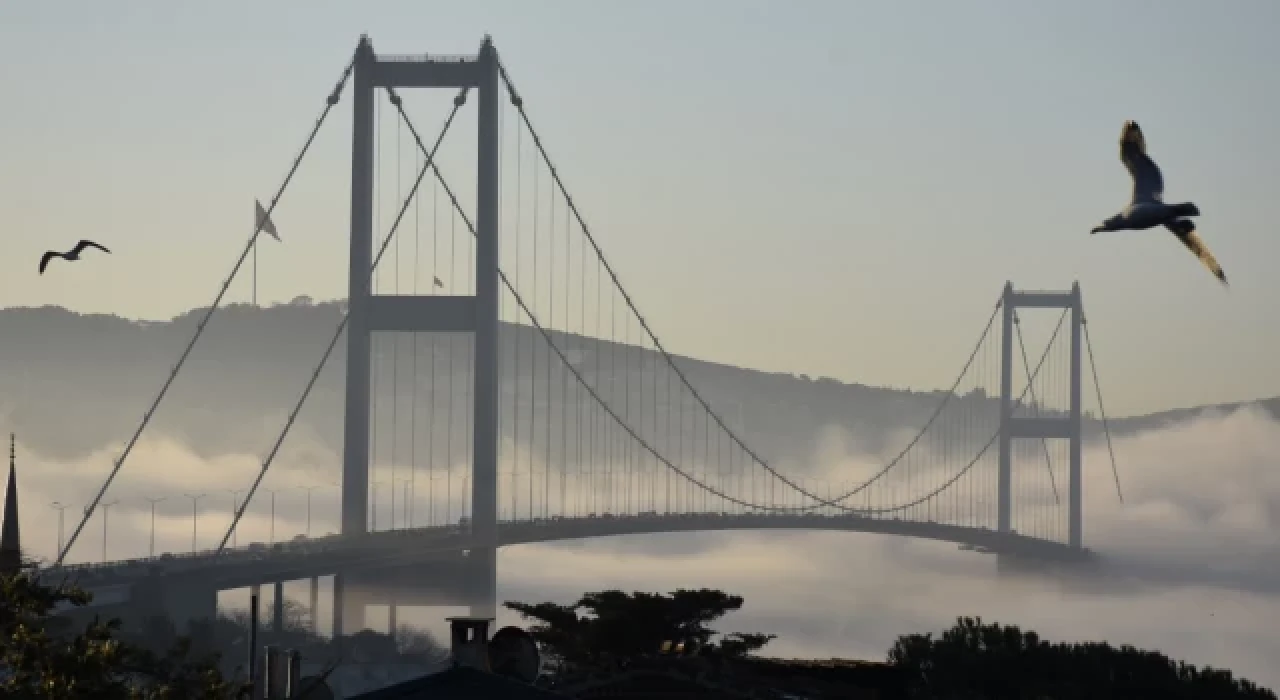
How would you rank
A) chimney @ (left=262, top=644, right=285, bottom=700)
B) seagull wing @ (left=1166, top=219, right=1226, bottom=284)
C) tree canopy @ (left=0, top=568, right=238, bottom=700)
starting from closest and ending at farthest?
seagull wing @ (left=1166, top=219, right=1226, bottom=284) → chimney @ (left=262, top=644, right=285, bottom=700) → tree canopy @ (left=0, top=568, right=238, bottom=700)

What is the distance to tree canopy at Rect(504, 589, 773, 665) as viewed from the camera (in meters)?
67.1

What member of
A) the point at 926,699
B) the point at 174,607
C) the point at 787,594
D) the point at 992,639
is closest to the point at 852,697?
the point at 926,699

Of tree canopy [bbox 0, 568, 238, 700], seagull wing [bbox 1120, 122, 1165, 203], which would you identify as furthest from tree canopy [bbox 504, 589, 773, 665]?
seagull wing [bbox 1120, 122, 1165, 203]

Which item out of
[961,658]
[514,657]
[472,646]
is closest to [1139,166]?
[472,646]

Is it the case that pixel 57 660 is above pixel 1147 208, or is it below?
below

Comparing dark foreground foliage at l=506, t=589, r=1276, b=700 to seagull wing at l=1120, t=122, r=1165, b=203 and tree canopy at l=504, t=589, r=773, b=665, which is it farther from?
seagull wing at l=1120, t=122, r=1165, b=203

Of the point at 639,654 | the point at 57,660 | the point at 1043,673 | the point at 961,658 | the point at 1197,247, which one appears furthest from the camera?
the point at 639,654

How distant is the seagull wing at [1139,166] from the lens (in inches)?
1001

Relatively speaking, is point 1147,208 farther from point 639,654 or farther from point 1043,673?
point 639,654

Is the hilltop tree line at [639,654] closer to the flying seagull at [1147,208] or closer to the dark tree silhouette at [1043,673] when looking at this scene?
the dark tree silhouette at [1043,673]

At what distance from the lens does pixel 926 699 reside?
177ft

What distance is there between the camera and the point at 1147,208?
25.0 m

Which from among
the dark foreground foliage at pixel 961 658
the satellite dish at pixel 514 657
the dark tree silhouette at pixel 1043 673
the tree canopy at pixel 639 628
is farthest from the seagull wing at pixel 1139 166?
the tree canopy at pixel 639 628

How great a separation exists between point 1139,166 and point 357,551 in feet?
271
